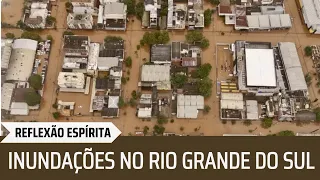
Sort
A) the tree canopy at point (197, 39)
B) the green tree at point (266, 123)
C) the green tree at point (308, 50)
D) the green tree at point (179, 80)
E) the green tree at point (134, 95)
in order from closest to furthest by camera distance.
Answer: the green tree at point (266, 123) → the green tree at point (134, 95) → the green tree at point (179, 80) → the green tree at point (308, 50) → the tree canopy at point (197, 39)

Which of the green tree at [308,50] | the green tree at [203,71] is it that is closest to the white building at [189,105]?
the green tree at [203,71]

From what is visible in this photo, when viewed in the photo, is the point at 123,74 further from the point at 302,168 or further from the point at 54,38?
the point at 302,168

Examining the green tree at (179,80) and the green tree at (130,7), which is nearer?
the green tree at (179,80)

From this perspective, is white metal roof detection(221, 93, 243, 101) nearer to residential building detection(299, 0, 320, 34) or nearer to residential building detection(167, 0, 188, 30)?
residential building detection(167, 0, 188, 30)

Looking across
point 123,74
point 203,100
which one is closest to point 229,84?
point 203,100

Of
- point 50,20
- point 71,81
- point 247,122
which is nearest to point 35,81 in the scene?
point 71,81

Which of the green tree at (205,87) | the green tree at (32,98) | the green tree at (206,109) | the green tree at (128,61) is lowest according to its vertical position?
the green tree at (206,109)

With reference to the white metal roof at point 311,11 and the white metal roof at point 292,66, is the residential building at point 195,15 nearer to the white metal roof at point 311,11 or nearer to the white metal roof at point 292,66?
the white metal roof at point 292,66
